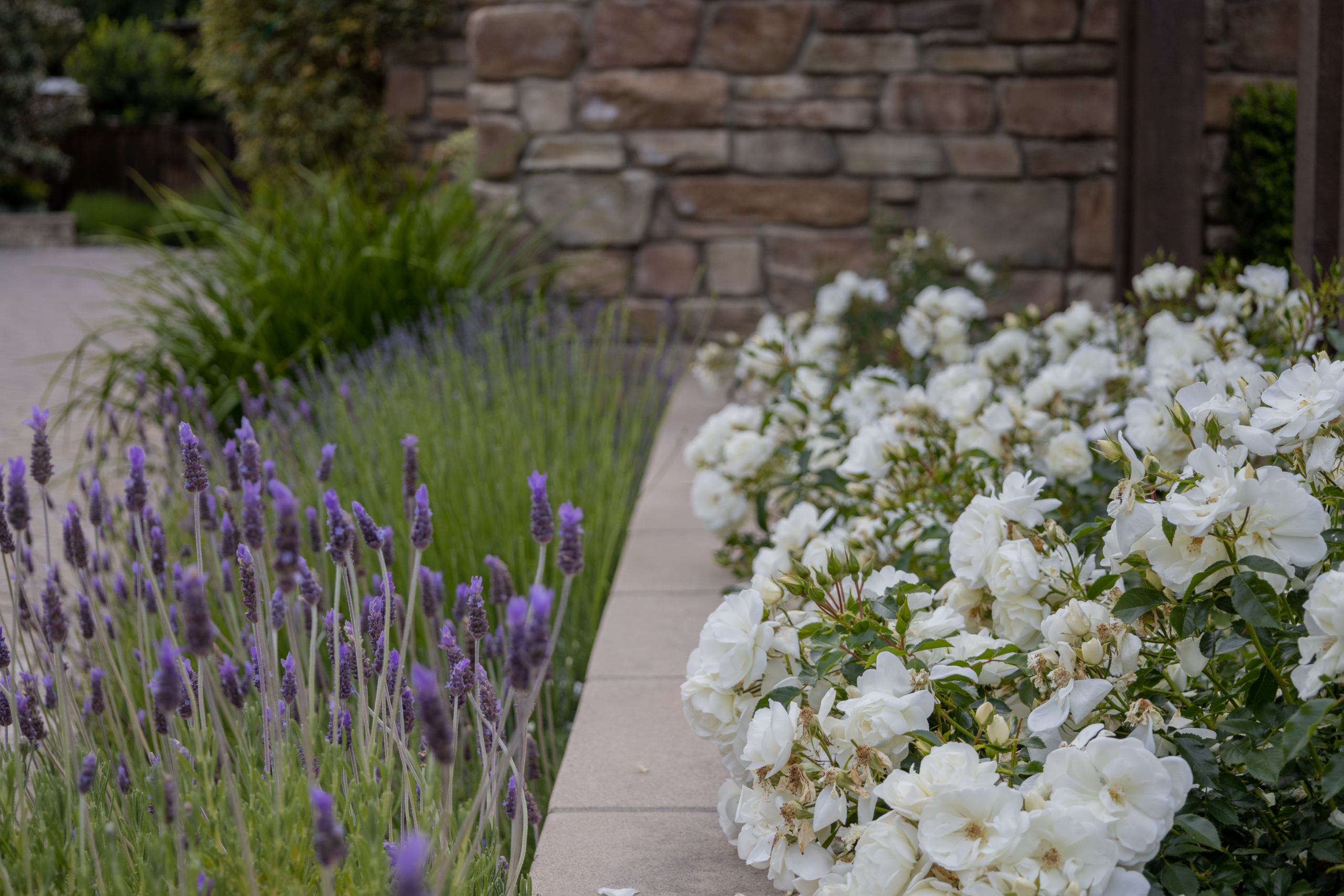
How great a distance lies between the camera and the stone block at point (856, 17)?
177 inches

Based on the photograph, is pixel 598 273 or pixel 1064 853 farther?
pixel 598 273

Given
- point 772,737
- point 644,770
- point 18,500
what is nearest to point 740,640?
point 772,737

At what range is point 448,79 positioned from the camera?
8.71m

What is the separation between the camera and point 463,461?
2.57 metres

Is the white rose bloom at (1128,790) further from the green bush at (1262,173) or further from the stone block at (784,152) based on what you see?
the stone block at (784,152)

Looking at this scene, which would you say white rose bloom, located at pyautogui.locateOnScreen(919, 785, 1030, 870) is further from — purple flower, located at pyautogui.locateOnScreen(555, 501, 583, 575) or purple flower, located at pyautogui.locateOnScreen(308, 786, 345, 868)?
purple flower, located at pyautogui.locateOnScreen(308, 786, 345, 868)

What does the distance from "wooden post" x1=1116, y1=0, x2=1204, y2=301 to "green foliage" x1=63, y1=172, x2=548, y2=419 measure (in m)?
2.35

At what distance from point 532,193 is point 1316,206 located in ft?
10.5

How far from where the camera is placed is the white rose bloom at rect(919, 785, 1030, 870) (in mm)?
950

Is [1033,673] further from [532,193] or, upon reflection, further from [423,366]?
[532,193]

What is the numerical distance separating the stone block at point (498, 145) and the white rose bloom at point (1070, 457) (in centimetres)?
341

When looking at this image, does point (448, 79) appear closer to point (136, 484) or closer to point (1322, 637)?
point (136, 484)

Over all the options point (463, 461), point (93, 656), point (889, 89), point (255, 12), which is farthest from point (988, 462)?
point (255, 12)

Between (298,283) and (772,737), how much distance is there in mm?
3335
